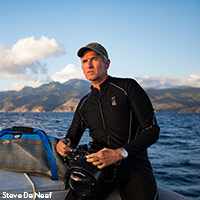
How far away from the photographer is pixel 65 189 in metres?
2.47

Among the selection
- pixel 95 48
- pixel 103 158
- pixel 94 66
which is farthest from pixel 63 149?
pixel 95 48

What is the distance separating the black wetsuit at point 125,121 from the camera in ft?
7.66

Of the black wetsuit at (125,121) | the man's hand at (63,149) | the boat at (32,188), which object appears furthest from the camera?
the man's hand at (63,149)

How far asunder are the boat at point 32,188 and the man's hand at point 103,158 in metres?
0.63

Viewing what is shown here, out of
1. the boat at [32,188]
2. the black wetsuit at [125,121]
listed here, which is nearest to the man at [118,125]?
the black wetsuit at [125,121]

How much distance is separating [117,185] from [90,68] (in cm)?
154

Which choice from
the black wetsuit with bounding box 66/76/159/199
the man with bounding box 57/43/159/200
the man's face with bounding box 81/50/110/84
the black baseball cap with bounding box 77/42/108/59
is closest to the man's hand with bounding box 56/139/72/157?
the man with bounding box 57/43/159/200

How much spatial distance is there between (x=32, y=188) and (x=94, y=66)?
1.69 meters

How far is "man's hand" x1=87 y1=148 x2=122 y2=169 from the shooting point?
2.05 meters

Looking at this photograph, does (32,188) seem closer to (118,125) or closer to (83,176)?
(83,176)

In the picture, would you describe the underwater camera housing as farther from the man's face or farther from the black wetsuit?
the man's face

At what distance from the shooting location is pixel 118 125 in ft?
8.41

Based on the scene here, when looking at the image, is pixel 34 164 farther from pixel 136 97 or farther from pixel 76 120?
pixel 136 97

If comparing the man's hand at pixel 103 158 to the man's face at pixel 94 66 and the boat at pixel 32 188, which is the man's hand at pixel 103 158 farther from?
the man's face at pixel 94 66
